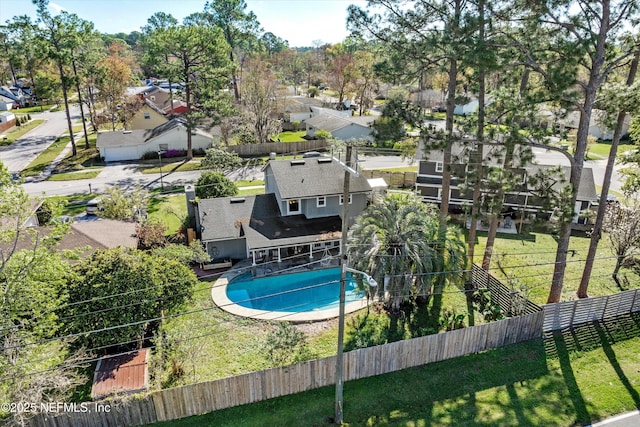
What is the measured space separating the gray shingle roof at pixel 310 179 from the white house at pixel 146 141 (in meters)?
25.5

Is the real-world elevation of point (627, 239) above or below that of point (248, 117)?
below

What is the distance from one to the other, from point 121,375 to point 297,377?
6.60 m

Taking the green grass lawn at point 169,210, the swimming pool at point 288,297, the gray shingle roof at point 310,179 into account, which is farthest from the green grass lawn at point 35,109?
the swimming pool at point 288,297

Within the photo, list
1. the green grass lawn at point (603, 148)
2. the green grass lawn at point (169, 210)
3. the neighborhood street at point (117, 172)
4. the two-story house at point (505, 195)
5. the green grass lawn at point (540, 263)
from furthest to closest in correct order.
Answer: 1. the green grass lawn at point (603, 148)
2. the neighborhood street at point (117, 172)
3. the green grass lawn at point (169, 210)
4. the two-story house at point (505, 195)
5. the green grass lawn at point (540, 263)

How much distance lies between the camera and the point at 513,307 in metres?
20.3

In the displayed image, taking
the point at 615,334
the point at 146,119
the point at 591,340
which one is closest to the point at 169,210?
the point at 146,119

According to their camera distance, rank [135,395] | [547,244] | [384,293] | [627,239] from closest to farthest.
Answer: [135,395] < [384,293] < [627,239] < [547,244]

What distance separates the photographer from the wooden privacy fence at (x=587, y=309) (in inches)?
757

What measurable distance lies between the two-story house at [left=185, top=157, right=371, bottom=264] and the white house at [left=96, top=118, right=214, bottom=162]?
23.1 metres

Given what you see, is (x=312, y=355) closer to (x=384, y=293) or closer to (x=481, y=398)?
(x=384, y=293)

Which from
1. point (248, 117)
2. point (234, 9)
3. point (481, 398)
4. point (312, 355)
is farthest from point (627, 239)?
point (234, 9)

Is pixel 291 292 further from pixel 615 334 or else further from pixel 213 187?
pixel 615 334

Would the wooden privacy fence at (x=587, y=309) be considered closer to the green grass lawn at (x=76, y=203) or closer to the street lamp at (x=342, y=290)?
the street lamp at (x=342, y=290)

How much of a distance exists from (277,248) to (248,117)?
32027 mm
